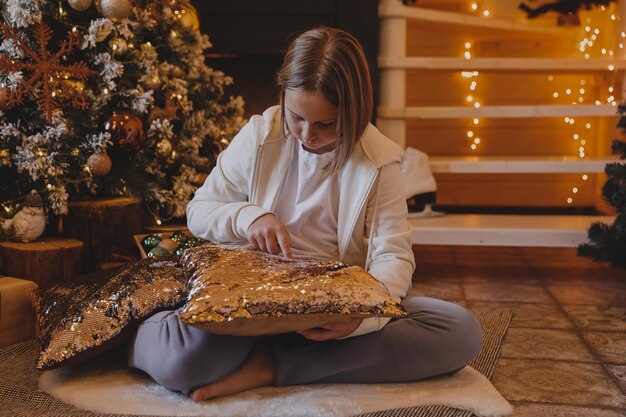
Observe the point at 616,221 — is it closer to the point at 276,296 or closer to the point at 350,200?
the point at 350,200

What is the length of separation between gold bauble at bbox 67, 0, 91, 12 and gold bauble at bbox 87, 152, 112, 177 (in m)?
0.42

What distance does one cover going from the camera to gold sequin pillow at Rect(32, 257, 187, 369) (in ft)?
4.63

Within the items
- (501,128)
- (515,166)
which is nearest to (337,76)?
(515,166)

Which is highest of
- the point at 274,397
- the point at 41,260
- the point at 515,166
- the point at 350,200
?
the point at 350,200

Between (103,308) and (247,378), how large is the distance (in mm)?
306

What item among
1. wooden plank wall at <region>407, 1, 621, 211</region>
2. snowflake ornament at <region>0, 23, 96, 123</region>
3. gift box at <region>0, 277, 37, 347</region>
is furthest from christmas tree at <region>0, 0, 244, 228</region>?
wooden plank wall at <region>407, 1, 621, 211</region>

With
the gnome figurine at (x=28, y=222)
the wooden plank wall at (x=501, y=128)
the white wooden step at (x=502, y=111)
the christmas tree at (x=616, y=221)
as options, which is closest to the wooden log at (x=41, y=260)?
the gnome figurine at (x=28, y=222)

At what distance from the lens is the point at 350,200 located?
5.20 ft

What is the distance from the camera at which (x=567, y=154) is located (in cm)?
399

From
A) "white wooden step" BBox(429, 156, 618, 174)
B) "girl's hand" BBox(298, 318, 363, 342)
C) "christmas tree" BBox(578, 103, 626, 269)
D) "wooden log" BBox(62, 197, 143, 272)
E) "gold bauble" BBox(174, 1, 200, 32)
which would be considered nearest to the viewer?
"girl's hand" BBox(298, 318, 363, 342)

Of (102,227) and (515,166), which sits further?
(515,166)

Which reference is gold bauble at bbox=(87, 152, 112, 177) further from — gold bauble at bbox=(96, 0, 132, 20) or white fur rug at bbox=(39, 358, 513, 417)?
white fur rug at bbox=(39, 358, 513, 417)

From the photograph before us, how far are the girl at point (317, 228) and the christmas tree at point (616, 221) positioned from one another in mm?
953

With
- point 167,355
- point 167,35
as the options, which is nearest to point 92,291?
point 167,355
